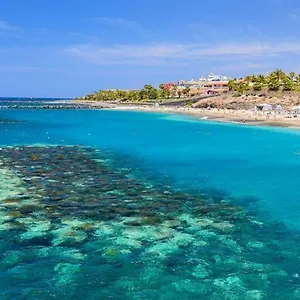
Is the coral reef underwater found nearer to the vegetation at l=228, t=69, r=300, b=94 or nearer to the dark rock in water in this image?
the dark rock in water

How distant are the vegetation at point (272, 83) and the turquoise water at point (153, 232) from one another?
107853 mm

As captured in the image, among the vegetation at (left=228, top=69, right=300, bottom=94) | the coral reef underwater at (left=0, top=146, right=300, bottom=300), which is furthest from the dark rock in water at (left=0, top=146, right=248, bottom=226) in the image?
the vegetation at (left=228, top=69, right=300, bottom=94)

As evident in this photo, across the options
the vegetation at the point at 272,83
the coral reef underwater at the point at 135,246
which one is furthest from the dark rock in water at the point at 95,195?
the vegetation at the point at 272,83

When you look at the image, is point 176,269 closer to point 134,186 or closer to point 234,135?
point 134,186

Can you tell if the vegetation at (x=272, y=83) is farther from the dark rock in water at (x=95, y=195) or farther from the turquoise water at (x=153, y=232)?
the dark rock in water at (x=95, y=195)

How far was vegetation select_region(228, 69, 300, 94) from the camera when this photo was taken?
13888cm

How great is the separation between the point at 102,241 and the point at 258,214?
9070 mm

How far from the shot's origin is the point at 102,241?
57.2 feet

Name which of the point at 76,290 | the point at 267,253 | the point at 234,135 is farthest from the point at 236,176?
the point at 234,135

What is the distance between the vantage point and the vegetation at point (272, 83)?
456 ft

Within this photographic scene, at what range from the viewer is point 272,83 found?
14100cm

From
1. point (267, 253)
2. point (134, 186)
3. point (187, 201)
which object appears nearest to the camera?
point (267, 253)

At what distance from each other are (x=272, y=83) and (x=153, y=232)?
132 metres

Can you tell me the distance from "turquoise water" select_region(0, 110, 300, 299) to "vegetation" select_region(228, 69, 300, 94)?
354 ft
